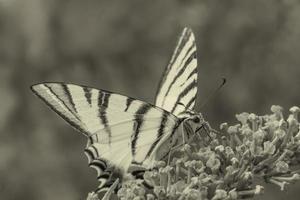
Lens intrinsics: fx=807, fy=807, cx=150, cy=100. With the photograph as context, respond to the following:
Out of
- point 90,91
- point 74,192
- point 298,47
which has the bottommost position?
point 74,192

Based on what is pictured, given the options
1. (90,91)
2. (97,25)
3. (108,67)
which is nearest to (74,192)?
(108,67)

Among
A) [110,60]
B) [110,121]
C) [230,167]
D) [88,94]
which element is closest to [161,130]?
[110,121]

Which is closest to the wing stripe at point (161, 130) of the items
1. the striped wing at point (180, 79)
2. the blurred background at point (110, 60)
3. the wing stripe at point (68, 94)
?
the striped wing at point (180, 79)

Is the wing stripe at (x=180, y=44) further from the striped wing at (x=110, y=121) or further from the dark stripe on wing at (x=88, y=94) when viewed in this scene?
the dark stripe on wing at (x=88, y=94)

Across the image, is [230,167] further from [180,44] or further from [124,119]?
[180,44]

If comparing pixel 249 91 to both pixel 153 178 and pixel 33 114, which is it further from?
pixel 153 178

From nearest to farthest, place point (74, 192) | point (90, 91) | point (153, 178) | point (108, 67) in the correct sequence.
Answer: point (153, 178), point (90, 91), point (74, 192), point (108, 67)
